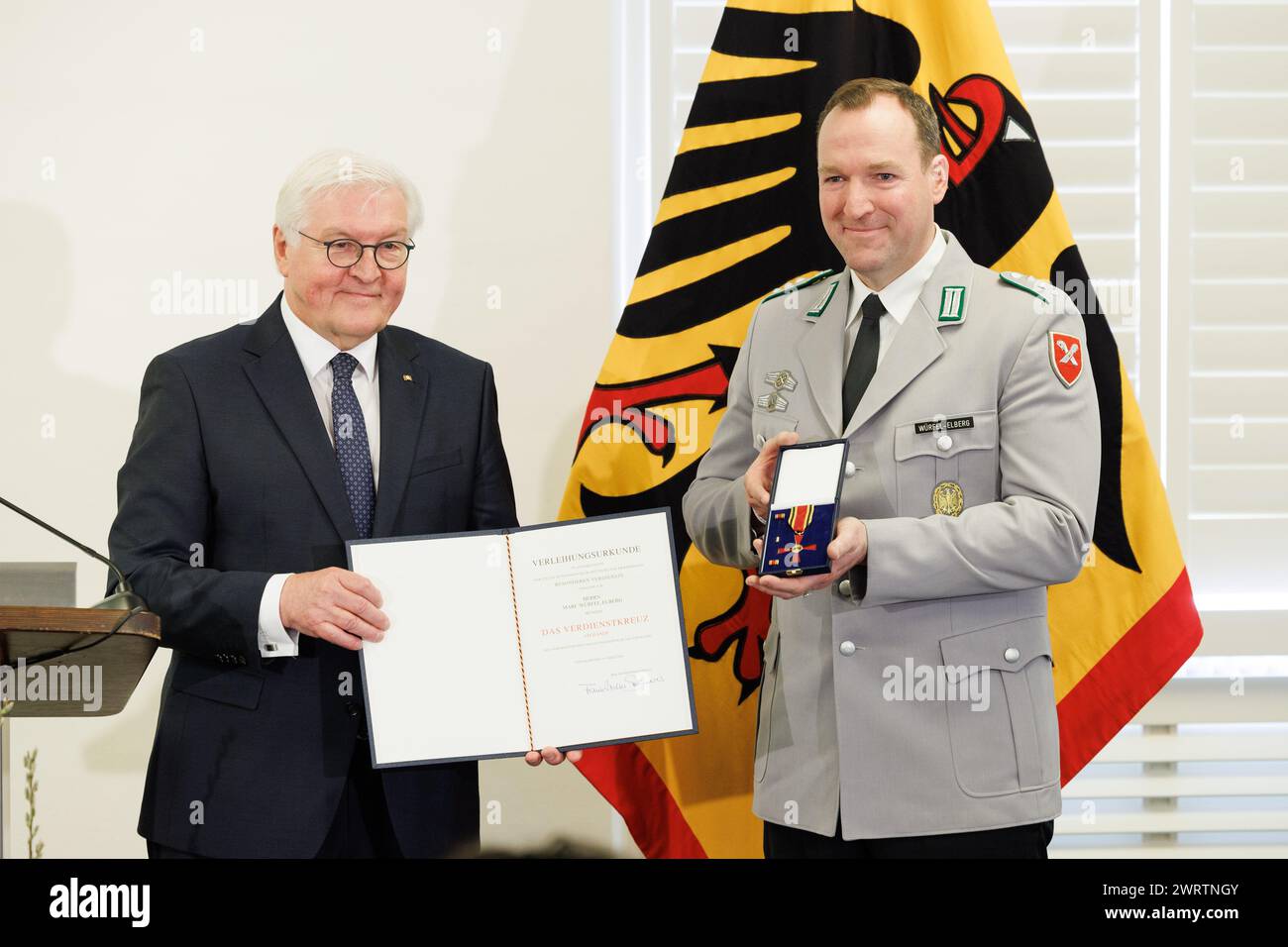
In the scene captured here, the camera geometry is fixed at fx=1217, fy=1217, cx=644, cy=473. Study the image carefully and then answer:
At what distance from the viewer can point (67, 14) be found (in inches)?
132

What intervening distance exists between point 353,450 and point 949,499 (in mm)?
1116

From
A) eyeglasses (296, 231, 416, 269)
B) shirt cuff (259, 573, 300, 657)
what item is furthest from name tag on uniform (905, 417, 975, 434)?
shirt cuff (259, 573, 300, 657)

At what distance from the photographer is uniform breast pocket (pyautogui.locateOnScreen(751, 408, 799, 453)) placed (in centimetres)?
233

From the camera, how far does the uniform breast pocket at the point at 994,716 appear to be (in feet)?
6.92

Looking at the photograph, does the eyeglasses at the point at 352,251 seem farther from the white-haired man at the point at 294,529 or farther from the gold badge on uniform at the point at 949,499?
the gold badge on uniform at the point at 949,499

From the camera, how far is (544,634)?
2.24 meters

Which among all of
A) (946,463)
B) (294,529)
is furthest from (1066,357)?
(294,529)

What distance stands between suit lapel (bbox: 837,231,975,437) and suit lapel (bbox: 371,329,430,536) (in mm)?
→ 836

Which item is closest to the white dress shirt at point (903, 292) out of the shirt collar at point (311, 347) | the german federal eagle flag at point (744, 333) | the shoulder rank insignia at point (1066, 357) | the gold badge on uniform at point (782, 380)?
the gold badge on uniform at point (782, 380)

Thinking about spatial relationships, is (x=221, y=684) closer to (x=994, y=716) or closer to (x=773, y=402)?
(x=773, y=402)

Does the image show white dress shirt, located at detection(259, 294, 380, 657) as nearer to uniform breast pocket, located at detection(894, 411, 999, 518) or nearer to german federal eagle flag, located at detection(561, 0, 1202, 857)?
german federal eagle flag, located at detection(561, 0, 1202, 857)

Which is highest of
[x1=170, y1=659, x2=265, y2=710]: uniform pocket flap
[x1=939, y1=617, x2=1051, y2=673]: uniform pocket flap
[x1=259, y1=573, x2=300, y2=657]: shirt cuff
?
[x1=259, y1=573, x2=300, y2=657]: shirt cuff

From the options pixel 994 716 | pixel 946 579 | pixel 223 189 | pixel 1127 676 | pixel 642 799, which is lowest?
pixel 642 799

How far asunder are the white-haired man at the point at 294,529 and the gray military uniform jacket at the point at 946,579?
523 millimetres
